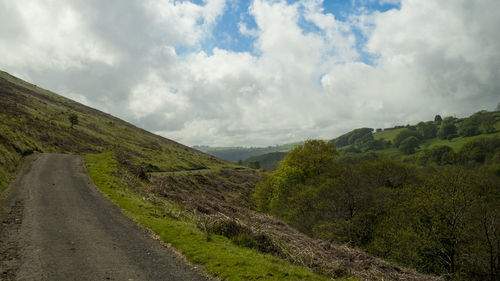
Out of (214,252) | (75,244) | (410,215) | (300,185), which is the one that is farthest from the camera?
(300,185)

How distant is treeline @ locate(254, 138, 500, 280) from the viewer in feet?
81.7

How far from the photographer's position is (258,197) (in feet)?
210

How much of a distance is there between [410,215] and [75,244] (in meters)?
35.5

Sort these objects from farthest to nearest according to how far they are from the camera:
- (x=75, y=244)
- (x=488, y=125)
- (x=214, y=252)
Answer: (x=488, y=125)
(x=75, y=244)
(x=214, y=252)

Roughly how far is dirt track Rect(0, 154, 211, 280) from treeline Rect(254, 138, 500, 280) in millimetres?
26756

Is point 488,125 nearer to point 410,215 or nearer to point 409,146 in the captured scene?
point 409,146

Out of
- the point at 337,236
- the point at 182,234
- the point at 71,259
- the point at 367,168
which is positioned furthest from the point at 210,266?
the point at 367,168

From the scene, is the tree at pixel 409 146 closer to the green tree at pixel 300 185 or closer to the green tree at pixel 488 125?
the green tree at pixel 488 125

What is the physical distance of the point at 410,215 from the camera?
100 feet

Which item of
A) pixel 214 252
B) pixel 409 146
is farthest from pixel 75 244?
pixel 409 146

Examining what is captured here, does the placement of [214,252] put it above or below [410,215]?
above

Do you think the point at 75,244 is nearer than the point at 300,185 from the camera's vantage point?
Yes

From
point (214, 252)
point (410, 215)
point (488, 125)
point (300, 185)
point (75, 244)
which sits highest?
point (488, 125)

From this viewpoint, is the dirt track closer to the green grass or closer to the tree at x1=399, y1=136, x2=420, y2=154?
the green grass
